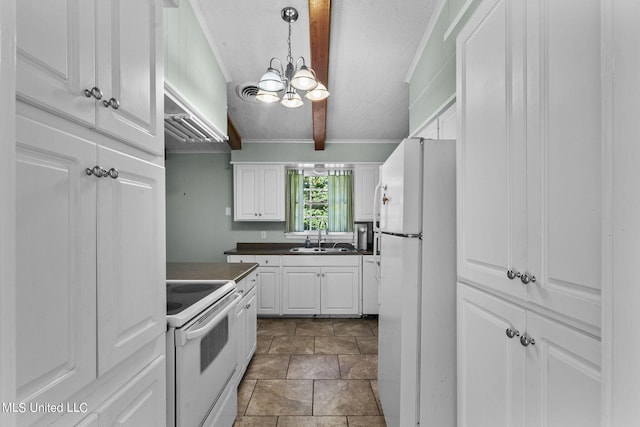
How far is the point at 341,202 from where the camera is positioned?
15.0 ft

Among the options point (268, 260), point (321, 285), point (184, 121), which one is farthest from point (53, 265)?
point (321, 285)

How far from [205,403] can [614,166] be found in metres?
1.70

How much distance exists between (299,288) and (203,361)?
255 centimetres

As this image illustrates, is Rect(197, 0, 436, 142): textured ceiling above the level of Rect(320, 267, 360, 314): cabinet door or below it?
above

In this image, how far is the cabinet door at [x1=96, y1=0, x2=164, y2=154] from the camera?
2.54 feet

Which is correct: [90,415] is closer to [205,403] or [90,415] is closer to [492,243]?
[205,403]

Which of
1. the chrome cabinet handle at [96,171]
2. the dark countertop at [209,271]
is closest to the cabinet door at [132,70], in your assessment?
the chrome cabinet handle at [96,171]

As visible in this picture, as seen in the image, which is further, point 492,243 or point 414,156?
point 414,156

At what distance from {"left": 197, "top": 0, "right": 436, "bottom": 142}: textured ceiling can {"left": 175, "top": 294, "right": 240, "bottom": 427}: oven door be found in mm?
2206

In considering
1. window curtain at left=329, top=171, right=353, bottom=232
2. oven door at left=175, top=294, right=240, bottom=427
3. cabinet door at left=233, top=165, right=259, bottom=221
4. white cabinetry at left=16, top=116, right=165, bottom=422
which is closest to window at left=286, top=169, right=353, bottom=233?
window curtain at left=329, top=171, right=353, bottom=232

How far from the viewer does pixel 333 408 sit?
2070mm

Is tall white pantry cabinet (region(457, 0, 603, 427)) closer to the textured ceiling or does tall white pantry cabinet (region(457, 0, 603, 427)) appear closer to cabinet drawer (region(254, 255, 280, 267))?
the textured ceiling

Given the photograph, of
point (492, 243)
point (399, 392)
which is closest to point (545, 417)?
point (492, 243)

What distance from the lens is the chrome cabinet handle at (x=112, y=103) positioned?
768 mm
